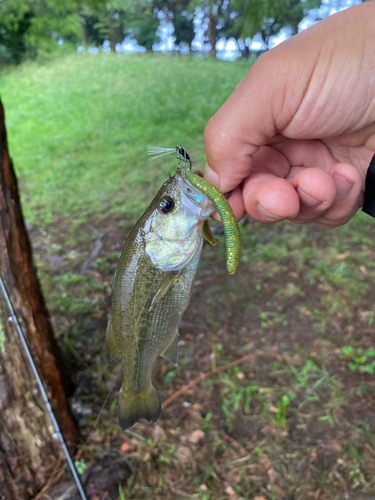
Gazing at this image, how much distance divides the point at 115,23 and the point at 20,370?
19086mm

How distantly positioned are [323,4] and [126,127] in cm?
608

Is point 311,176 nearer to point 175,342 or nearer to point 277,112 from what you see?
point 277,112

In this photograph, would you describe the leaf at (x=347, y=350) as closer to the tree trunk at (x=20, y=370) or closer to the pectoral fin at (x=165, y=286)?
the pectoral fin at (x=165, y=286)

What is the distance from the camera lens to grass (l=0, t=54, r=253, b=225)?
613cm

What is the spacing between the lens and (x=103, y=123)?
30.5 feet

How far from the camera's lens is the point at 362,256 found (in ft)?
13.9

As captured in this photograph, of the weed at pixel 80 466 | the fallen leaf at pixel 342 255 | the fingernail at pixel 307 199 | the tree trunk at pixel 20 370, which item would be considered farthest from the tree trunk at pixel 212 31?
the weed at pixel 80 466

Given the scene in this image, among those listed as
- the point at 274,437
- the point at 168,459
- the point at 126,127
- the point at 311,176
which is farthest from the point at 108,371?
the point at 126,127

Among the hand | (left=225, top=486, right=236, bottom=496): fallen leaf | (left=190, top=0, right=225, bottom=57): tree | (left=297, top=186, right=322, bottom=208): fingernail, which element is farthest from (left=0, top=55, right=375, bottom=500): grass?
(left=190, top=0, right=225, bottom=57): tree

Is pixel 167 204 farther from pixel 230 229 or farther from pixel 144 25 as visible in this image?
pixel 144 25

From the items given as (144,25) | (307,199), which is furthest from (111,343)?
(144,25)

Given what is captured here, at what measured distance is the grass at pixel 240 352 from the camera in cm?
252

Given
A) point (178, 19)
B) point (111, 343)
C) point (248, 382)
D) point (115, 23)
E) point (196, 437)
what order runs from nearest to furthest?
point (111, 343)
point (196, 437)
point (248, 382)
point (178, 19)
point (115, 23)

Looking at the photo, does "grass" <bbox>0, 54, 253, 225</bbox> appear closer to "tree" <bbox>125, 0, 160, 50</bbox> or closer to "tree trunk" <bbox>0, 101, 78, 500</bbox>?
"tree" <bbox>125, 0, 160, 50</bbox>
